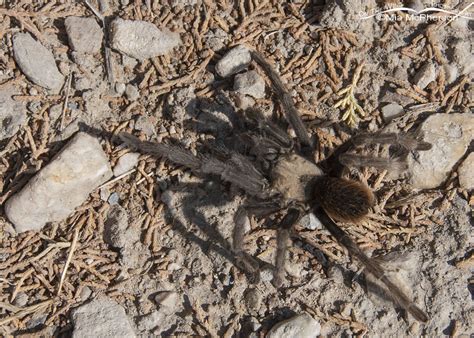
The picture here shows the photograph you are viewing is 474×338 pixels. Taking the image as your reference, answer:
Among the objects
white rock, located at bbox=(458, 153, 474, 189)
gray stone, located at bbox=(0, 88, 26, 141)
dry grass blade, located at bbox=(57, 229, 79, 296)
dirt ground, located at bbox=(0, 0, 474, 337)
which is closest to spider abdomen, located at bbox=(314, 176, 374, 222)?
dirt ground, located at bbox=(0, 0, 474, 337)

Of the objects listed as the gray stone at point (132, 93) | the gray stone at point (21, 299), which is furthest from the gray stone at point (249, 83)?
the gray stone at point (21, 299)

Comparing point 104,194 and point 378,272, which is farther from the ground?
point 104,194

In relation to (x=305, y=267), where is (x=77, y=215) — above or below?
above

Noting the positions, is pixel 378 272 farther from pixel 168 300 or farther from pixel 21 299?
pixel 21 299

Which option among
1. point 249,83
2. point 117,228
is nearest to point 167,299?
point 117,228

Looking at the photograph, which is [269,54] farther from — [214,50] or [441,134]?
[441,134]

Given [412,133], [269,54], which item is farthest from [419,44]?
[269,54]

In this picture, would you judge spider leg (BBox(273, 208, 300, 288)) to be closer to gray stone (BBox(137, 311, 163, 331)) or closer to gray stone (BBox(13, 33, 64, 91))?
gray stone (BBox(137, 311, 163, 331))
